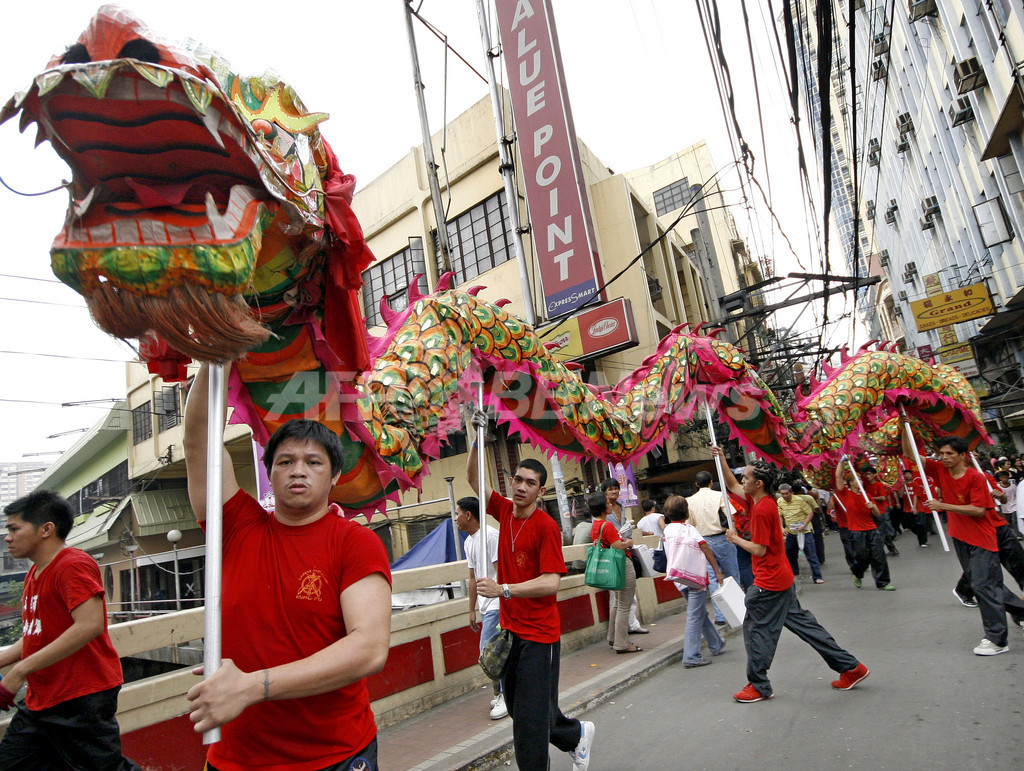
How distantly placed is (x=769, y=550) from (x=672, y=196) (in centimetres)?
2223

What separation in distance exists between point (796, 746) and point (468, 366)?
275 cm

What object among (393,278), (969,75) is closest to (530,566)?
(393,278)

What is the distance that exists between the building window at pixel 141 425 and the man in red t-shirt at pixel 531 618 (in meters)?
20.2

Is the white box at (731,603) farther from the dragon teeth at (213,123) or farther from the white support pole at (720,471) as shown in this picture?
the dragon teeth at (213,123)

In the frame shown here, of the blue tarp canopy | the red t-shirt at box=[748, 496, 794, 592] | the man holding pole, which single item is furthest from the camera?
the blue tarp canopy

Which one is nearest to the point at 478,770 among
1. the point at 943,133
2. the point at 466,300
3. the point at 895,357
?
the point at 466,300

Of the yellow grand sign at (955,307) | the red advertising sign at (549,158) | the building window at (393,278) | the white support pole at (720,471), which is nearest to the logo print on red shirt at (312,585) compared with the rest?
the white support pole at (720,471)

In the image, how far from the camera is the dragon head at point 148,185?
1.60m

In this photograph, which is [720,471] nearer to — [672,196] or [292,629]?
[292,629]

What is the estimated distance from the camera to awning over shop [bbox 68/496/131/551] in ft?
65.9

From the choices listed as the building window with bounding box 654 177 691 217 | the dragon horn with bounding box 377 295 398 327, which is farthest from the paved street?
the building window with bounding box 654 177 691 217

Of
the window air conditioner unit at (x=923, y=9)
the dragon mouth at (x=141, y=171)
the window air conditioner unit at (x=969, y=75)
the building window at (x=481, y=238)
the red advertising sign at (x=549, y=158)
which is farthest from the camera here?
the window air conditioner unit at (x=923, y=9)

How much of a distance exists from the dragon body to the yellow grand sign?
14280 mm

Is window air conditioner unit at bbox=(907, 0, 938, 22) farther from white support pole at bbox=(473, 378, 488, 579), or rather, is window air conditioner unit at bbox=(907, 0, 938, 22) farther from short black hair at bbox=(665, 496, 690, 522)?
white support pole at bbox=(473, 378, 488, 579)
